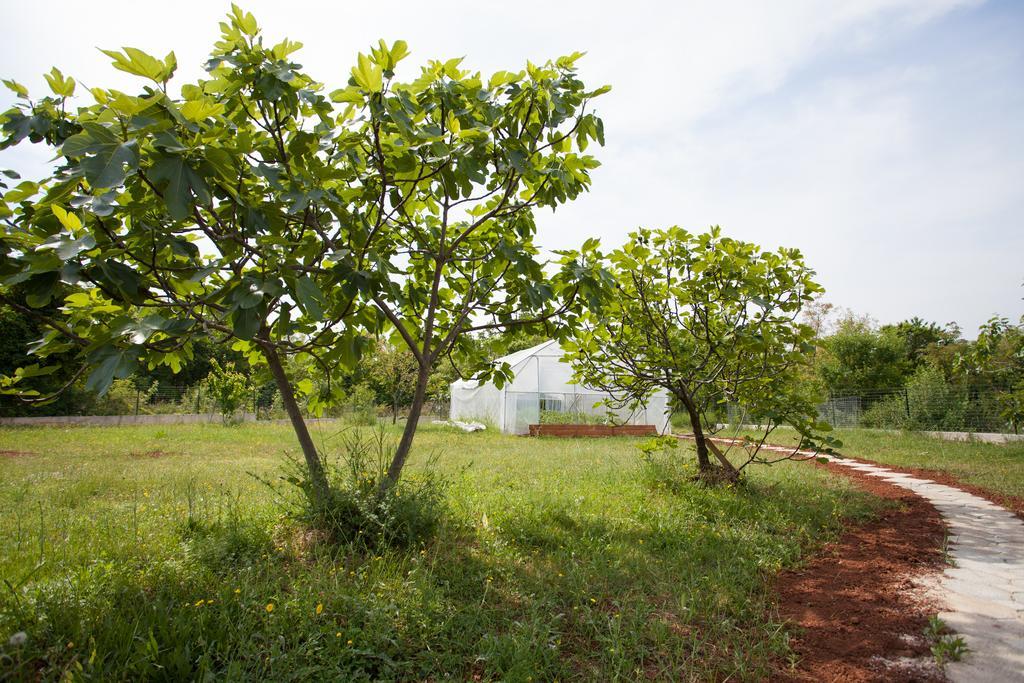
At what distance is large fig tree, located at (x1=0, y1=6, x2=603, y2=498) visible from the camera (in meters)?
1.92

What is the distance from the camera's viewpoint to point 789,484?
267 inches

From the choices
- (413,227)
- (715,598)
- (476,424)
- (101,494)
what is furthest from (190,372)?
(715,598)

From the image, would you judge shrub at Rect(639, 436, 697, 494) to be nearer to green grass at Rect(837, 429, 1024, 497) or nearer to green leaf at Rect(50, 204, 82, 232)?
green grass at Rect(837, 429, 1024, 497)

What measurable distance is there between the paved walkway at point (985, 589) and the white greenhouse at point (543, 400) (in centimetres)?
1162

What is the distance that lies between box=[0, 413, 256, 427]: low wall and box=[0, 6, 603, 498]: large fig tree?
51.0 ft

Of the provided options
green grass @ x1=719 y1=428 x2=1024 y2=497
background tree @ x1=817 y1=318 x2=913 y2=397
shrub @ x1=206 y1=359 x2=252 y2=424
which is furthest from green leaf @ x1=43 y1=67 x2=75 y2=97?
background tree @ x1=817 y1=318 x2=913 y2=397

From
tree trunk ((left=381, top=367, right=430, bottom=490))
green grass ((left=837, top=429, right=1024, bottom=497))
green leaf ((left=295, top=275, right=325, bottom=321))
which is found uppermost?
green leaf ((left=295, top=275, right=325, bottom=321))

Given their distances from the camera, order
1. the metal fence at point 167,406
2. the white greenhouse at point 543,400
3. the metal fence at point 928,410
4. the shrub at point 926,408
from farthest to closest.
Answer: the white greenhouse at point 543,400 < the metal fence at point 167,406 < the shrub at point 926,408 < the metal fence at point 928,410

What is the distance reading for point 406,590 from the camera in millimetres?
2836

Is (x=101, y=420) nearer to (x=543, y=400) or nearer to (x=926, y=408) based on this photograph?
(x=543, y=400)

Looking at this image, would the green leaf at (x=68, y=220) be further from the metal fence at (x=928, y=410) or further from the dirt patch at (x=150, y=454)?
the metal fence at (x=928, y=410)

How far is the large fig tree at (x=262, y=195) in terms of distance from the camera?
1.92 meters

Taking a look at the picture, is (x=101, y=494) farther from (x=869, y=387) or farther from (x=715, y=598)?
(x=869, y=387)

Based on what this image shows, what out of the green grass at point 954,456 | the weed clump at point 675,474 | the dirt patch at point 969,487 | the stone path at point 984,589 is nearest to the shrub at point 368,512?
the stone path at point 984,589
